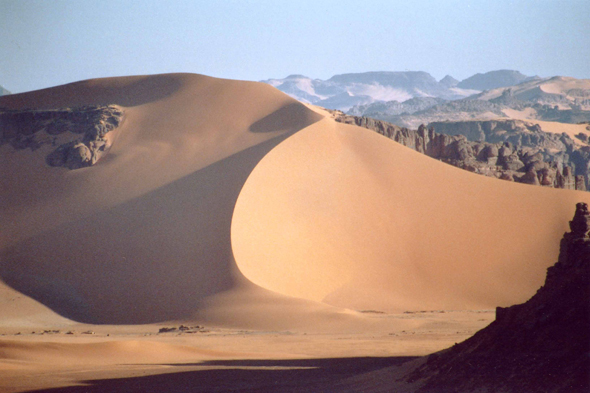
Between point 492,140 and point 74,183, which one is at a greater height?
point 492,140

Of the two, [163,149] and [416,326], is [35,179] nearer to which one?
[163,149]

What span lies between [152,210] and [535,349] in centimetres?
2453

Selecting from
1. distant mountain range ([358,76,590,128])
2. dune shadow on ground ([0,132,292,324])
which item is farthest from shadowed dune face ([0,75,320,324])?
distant mountain range ([358,76,590,128])

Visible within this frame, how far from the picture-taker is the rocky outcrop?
3634 cm

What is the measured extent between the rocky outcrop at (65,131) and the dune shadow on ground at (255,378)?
24.4 m

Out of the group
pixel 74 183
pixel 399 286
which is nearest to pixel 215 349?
pixel 399 286

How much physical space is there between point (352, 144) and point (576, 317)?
90.8 feet

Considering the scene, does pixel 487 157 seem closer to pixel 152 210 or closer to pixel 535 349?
pixel 152 210

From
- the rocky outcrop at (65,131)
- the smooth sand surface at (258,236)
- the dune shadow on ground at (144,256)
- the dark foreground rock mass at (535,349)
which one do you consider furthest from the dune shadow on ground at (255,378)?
the rocky outcrop at (65,131)

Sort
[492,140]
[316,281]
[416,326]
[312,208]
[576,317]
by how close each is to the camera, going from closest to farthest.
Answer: [576,317]
[416,326]
[316,281]
[312,208]
[492,140]

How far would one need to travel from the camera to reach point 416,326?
21.2 m

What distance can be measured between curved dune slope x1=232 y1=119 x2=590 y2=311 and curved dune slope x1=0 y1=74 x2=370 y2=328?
5.16ft

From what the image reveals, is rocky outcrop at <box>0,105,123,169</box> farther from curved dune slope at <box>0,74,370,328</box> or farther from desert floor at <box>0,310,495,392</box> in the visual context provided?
desert floor at <box>0,310,495,392</box>

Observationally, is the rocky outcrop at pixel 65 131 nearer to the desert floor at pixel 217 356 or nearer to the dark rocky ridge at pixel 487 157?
the desert floor at pixel 217 356
